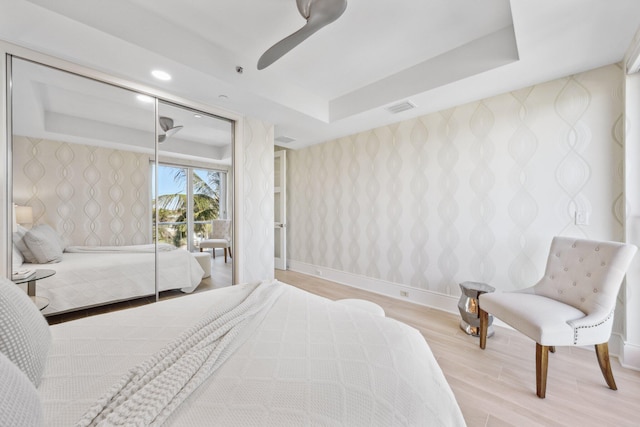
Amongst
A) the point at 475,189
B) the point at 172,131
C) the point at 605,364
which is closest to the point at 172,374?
the point at 172,131

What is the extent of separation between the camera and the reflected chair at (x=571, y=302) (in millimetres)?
1597

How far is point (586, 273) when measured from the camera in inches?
71.5

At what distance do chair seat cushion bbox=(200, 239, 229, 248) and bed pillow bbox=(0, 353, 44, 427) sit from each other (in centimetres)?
228

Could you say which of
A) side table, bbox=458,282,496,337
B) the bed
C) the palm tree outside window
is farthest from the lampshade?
side table, bbox=458,282,496,337

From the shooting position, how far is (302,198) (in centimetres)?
459

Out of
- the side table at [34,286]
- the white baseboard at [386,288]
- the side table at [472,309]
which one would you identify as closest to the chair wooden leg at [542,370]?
the side table at [472,309]

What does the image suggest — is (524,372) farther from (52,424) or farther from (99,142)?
(99,142)

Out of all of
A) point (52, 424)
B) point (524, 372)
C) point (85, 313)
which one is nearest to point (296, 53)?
point (52, 424)

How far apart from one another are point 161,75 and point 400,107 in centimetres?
234

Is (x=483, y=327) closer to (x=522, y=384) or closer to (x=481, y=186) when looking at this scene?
(x=522, y=384)

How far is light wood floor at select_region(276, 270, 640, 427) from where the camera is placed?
1424 millimetres

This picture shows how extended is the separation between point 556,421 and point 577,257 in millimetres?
1150

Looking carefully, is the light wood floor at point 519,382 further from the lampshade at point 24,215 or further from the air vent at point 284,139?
the air vent at point 284,139

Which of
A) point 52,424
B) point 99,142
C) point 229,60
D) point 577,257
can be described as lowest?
point 52,424
